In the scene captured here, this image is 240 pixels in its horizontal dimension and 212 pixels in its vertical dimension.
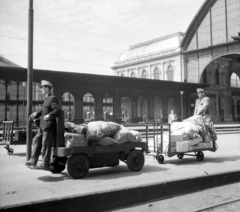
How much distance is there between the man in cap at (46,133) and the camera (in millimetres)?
5316

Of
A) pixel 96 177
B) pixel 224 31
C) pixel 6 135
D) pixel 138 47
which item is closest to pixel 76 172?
pixel 96 177

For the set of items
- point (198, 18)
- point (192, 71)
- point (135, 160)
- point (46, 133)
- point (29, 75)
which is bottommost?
point (135, 160)

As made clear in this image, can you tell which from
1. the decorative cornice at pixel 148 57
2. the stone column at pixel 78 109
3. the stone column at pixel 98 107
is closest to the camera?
the stone column at pixel 78 109

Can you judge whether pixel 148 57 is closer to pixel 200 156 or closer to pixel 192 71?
pixel 192 71

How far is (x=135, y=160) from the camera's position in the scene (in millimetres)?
6359

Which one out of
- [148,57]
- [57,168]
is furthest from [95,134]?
[148,57]

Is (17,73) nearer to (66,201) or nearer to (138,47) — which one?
(66,201)

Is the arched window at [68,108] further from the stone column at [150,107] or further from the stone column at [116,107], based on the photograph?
the stone column at [150,107]

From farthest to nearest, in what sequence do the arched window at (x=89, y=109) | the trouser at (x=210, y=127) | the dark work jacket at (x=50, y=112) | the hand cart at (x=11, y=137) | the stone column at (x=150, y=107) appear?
1. the stone column at (x=150, y=107)
2. the arched window at (x=89, y=109)
3. the hand cart at (x=11, y=137)
4. the trouser at (x=210, y=127)
5. the dark work jacket at (x=50, y=112)

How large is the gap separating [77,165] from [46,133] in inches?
33.8

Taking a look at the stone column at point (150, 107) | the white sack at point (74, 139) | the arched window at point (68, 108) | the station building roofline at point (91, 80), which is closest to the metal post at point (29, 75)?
the white sack at point (74, 139)

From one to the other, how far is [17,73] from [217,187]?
21526mm

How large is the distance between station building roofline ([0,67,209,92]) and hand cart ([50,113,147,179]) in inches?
A: 740

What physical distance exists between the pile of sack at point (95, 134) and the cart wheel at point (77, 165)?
25 centimetres
